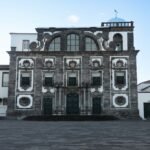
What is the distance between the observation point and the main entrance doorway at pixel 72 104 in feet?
149

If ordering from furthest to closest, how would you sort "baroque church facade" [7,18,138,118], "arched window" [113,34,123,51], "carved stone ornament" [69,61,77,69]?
1. "arched window" [113,34,123,51]
2. "carved stone ornament" [69,61,77,69]
3. "baroque church facade" [7,18,138,118]

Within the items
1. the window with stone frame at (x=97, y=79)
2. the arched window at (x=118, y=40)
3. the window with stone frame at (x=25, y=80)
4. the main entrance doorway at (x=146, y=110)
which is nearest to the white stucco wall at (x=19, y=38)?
the window with stone frame at (x=25, y=80)

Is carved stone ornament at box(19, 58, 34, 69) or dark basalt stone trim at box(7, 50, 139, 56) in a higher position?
dark basalt stone trim at box(7, 50, 139, 56)

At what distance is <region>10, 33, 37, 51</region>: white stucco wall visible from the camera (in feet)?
158

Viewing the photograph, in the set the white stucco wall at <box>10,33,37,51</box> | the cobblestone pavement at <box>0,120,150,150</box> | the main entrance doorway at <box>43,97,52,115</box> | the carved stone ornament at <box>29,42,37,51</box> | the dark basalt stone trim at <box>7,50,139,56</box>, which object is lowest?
the cobblestone pavement at <box>0,120,150,150</box>

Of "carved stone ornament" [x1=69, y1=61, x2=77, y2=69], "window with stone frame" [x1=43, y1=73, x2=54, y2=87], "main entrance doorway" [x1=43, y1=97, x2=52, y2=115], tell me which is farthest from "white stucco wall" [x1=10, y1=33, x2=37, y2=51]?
"main entrance doorway" [x1=43, y1=97, x2=52, y2=115]

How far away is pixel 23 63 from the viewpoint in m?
46.8

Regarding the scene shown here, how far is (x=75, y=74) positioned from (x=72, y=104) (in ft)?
14.9

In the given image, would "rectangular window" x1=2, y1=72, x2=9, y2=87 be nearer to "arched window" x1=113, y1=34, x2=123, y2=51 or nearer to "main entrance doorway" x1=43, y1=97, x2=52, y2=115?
"main entrance doorway" x1=43, y1=97, x2=52, y2=115

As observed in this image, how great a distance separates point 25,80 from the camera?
152 feet

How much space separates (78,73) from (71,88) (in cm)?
255

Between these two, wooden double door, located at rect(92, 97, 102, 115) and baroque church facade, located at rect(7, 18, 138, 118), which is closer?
wooden double door, located at rect(92, 97, 102, 115)

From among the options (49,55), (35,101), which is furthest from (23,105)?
(49,55)

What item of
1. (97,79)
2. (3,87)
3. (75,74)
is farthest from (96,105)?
(3,87)
